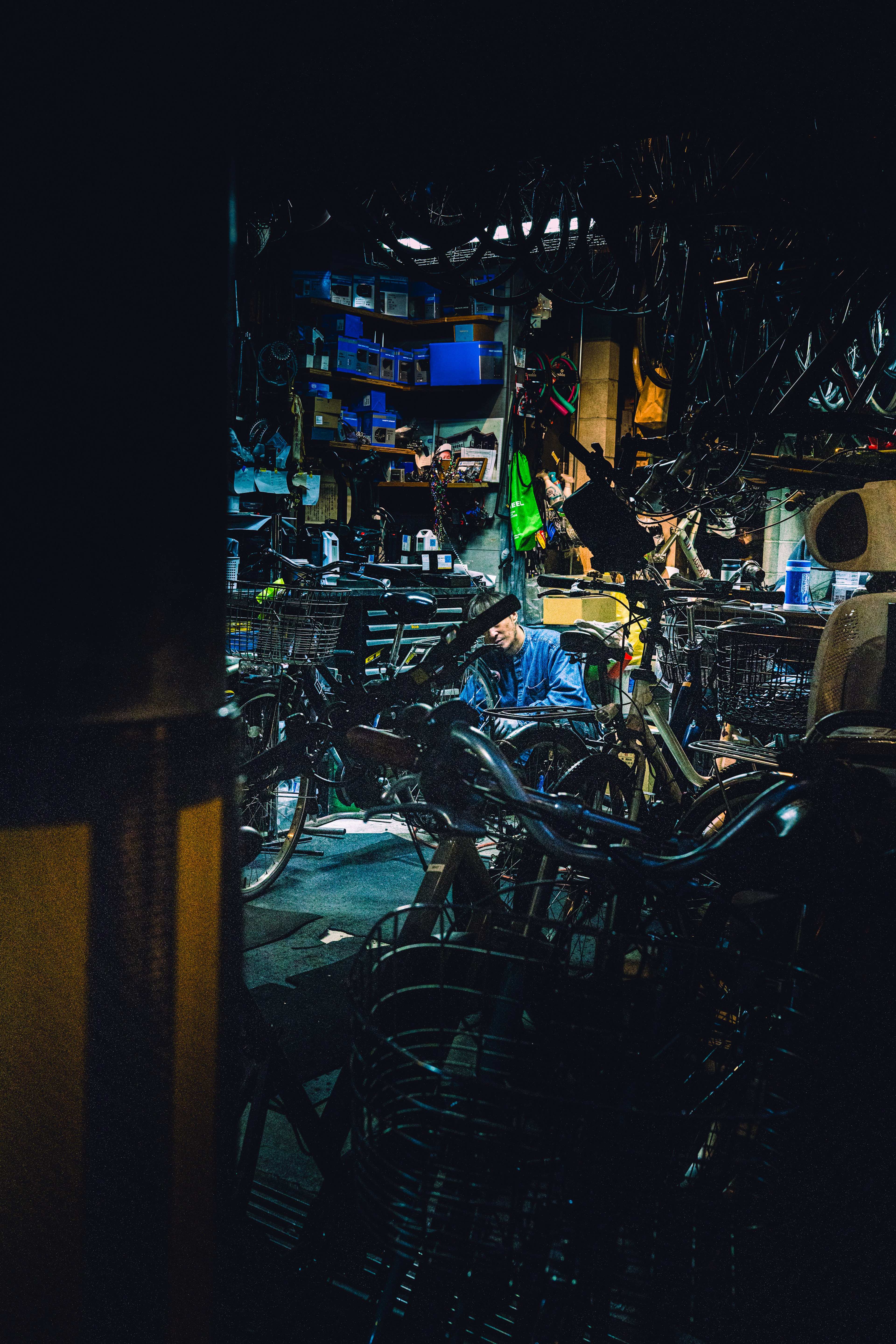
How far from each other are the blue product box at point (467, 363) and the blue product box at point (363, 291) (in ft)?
2.90

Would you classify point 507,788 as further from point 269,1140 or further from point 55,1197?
point 269,1140

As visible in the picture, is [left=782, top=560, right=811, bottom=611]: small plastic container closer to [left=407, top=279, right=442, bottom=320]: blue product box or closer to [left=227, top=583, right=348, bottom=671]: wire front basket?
[left=227, top=583, right=348, bottom=671]: wire front basket

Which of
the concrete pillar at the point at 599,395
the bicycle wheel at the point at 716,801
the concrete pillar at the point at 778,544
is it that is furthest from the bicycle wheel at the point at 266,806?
the concrete pillar at the point at 778,544

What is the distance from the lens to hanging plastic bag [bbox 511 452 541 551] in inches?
419

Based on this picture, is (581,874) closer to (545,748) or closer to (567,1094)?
(567,1094)

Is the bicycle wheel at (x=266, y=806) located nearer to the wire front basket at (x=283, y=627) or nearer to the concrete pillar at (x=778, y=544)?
the wire front basket at (x=283, y=627)

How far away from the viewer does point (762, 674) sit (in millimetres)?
4875

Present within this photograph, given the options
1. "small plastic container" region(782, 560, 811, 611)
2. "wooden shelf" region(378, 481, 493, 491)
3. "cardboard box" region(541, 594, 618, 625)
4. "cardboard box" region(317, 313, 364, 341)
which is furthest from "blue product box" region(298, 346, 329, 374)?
"small plastic container" region(782, 560, 811, 611)

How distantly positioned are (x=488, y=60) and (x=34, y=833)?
5.60 ft

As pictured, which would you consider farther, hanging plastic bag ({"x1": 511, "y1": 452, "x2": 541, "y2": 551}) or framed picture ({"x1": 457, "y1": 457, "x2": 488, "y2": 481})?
hanging plastic bag ({"x1": 511, "y1": 452, "x2": 541, "y2": 551})

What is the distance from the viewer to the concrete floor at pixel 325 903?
290cm

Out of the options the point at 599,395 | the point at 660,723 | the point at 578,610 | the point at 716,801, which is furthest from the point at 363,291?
the point at 716,801

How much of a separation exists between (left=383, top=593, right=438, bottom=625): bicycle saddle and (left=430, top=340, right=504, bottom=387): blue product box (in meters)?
5.02

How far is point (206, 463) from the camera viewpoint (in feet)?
Result: 3.98
